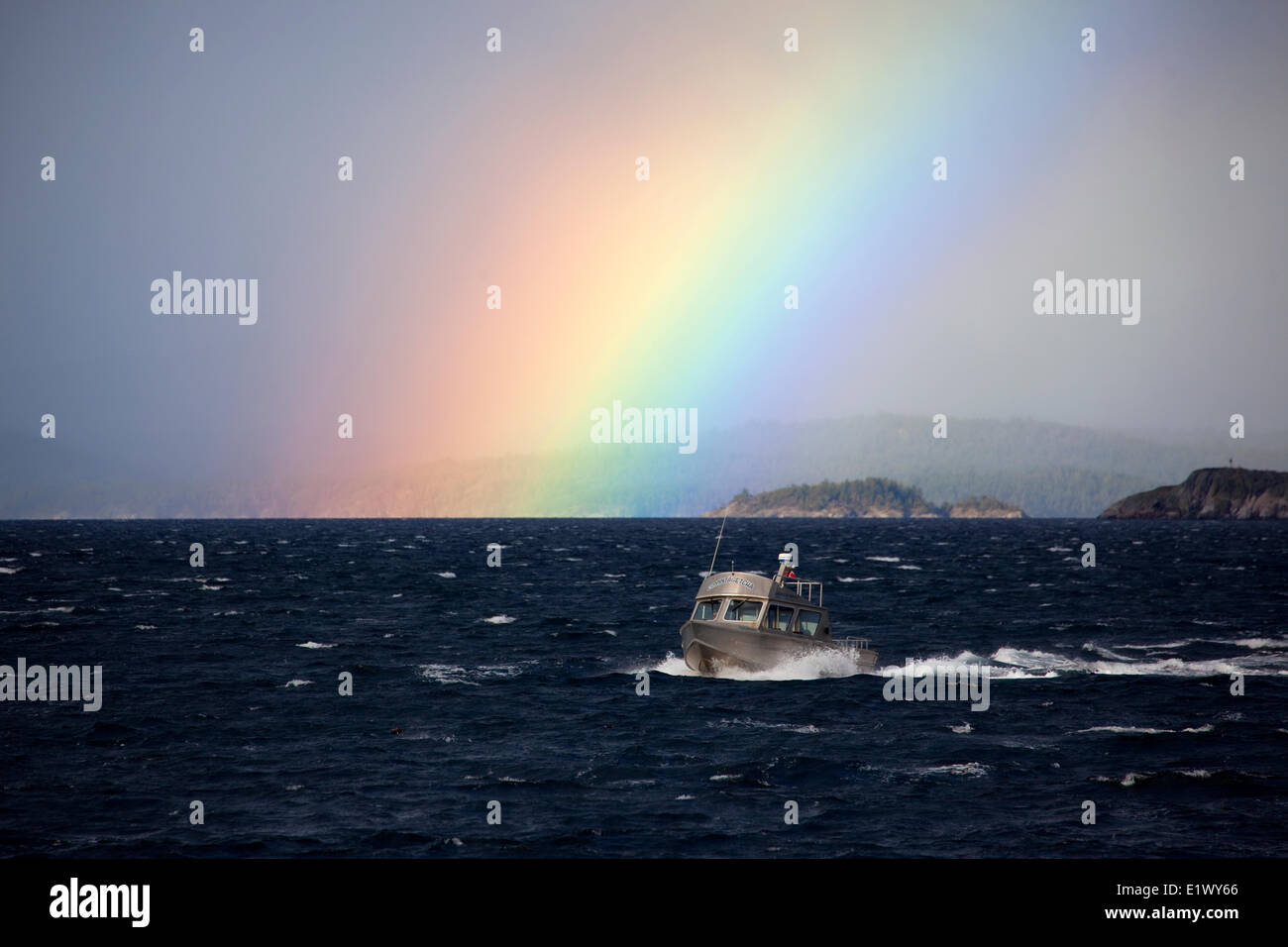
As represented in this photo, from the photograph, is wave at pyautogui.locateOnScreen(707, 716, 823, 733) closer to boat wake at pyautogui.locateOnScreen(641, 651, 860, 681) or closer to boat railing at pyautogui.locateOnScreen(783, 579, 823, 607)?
boat railing at pyautogui.locateOnScreen(783, 579, 823, 607)

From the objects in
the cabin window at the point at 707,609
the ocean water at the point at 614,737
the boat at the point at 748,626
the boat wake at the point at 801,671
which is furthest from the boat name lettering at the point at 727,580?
the ocean water at the point at 614,737

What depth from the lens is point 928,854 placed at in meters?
22.8

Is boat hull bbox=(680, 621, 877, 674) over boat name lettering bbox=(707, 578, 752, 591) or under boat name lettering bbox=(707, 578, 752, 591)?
under

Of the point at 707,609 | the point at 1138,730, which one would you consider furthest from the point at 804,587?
the point at 1138,730

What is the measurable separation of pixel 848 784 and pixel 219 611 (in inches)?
2029

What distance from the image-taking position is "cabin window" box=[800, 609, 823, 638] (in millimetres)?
45844

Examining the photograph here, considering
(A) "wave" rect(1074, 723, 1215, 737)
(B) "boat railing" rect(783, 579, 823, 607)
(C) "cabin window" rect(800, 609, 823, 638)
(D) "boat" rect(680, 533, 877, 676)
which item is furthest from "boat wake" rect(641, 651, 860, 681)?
(A) "wave" rect(1074, 723, 1215, 737)

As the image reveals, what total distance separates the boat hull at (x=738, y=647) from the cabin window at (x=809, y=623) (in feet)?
1.19

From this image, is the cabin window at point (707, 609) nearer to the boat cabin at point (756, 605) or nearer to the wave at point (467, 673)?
the boat cabin at point (756, 605)

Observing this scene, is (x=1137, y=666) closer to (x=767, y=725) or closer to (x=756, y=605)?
(x=756, y=605)

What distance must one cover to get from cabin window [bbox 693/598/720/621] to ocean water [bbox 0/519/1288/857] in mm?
2594
